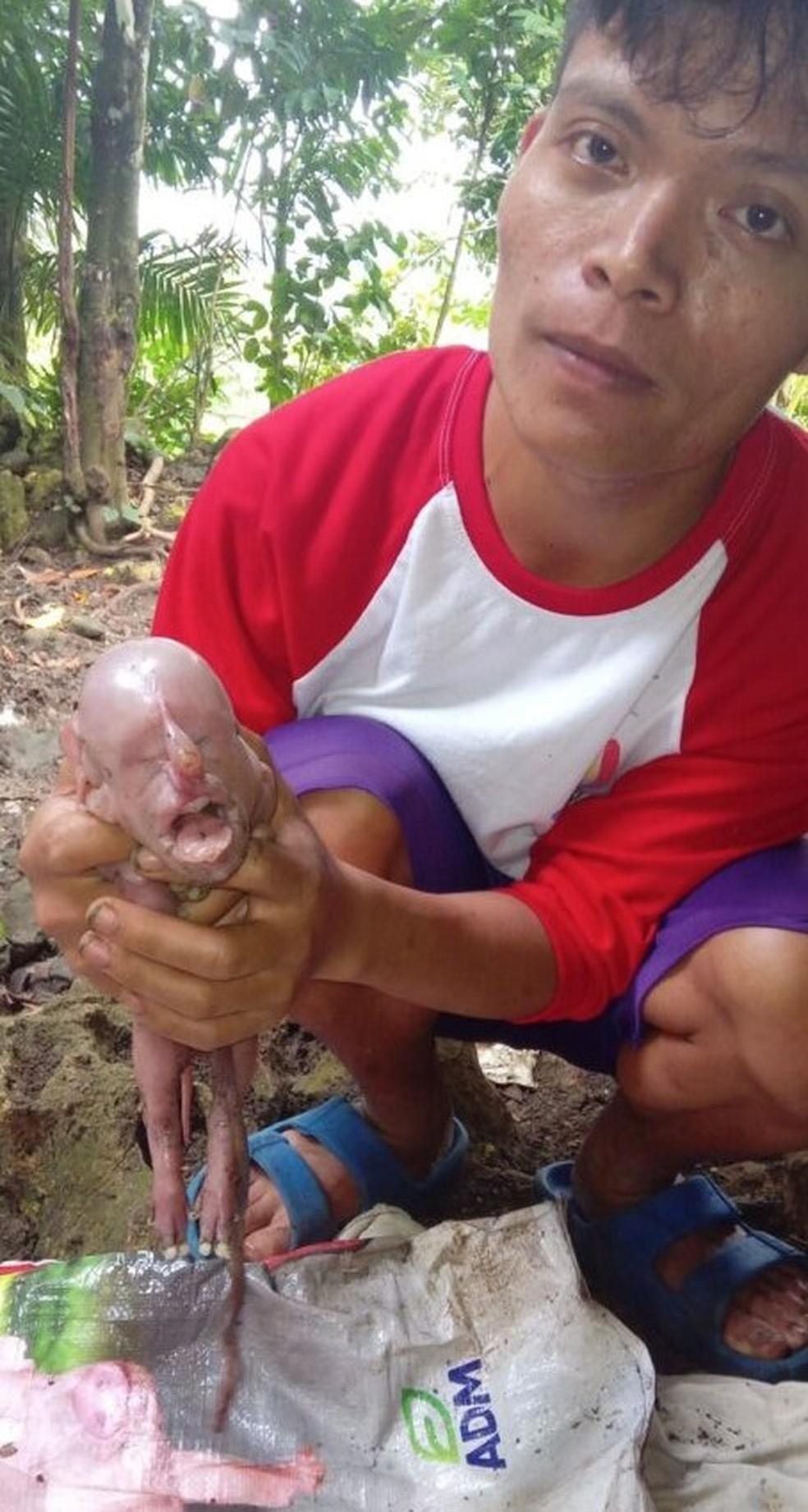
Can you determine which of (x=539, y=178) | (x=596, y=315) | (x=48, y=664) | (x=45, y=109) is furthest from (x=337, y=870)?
(x=45, y=109)

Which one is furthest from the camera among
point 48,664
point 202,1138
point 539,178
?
point 48,664

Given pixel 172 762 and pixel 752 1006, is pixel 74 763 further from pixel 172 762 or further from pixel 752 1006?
pixel 752 1006

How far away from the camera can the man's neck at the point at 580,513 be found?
1492 millimetres

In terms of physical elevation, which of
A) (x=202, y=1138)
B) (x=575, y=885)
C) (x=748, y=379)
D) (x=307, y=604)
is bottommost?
(x=202, y=1138)

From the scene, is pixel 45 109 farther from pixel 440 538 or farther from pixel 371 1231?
pixel 371 1231

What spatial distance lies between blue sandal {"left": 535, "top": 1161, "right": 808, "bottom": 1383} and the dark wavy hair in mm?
1337

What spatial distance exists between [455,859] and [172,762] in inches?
27.4

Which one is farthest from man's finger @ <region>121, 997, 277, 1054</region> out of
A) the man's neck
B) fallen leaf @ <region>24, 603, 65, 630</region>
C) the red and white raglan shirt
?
fallen leaf @ <region>24, 603, 65, 630</region>

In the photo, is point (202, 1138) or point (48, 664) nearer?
point (202, 1138)

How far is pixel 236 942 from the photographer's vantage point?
42.6 inches

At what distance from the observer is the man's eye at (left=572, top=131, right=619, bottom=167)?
1254 mm

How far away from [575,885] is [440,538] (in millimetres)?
461

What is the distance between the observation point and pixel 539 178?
4.25 feet

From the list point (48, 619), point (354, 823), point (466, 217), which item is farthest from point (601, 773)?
point (466, 217)
